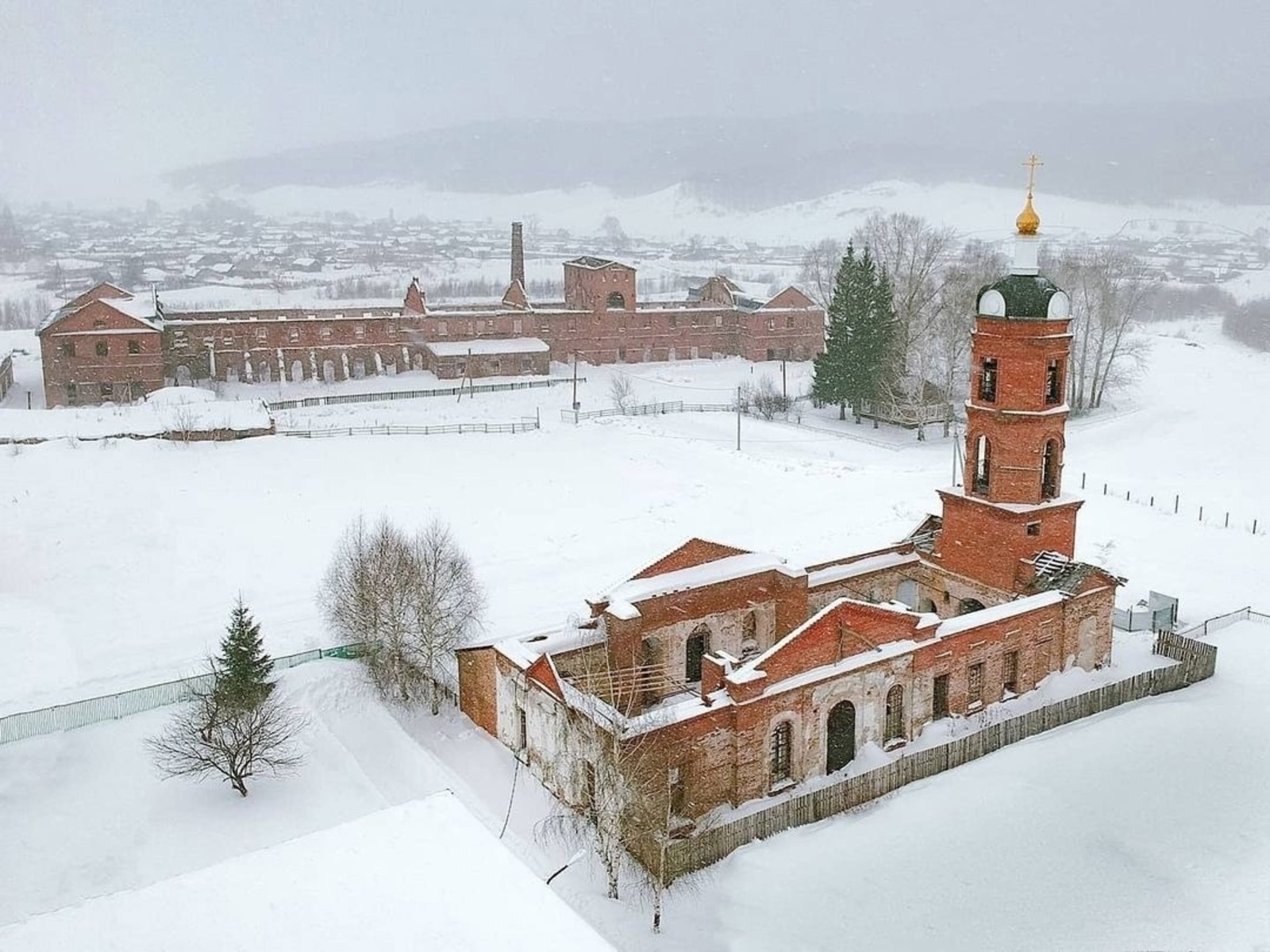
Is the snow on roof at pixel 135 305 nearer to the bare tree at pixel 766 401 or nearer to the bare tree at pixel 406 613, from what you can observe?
the bare tree at pixel 766 401

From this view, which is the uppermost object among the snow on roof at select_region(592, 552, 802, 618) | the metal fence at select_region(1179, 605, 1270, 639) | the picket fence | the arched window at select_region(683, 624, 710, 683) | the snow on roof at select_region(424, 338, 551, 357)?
the snow on roof at select_region(424, 338, 551, 357)

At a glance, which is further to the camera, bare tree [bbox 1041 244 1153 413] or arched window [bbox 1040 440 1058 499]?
bare tree [bbox 1041 244 1153 413]

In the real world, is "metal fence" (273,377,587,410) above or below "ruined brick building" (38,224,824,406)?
below

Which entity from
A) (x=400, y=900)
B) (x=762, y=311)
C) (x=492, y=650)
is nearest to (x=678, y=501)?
(x=492, y=650)

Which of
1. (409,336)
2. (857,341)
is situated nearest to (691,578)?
(857,341)

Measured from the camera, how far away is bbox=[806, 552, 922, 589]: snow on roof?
22.3 metres

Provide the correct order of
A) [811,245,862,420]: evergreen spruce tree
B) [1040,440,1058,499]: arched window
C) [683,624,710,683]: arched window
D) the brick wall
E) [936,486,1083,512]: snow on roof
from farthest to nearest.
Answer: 1. [811,245,862,420]: evergreen spruce tree
2. the brick wall
3. [683,624,710,683]: arched window
4. [1040,440,1058,499]: arched window
5. [936,486,1083,512]: snow on roof

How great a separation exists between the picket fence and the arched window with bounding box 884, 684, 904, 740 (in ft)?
2.30

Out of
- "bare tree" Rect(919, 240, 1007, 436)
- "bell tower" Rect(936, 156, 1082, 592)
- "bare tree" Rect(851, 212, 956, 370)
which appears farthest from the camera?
"bare tree" Rect(851, 212, 956, 370)

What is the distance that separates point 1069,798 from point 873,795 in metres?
3.18

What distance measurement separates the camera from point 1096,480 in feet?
127

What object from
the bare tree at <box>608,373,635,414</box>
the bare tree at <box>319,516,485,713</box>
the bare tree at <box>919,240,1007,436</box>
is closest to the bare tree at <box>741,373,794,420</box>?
the bare tree at <box>608,373,635,414</box>

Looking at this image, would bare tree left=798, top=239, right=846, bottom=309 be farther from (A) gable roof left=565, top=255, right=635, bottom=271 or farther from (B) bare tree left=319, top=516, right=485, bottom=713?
(B) bare tree left=319, top=516, right=485, bottom=713

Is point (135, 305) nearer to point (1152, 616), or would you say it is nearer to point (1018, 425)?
point (1018, 425)
